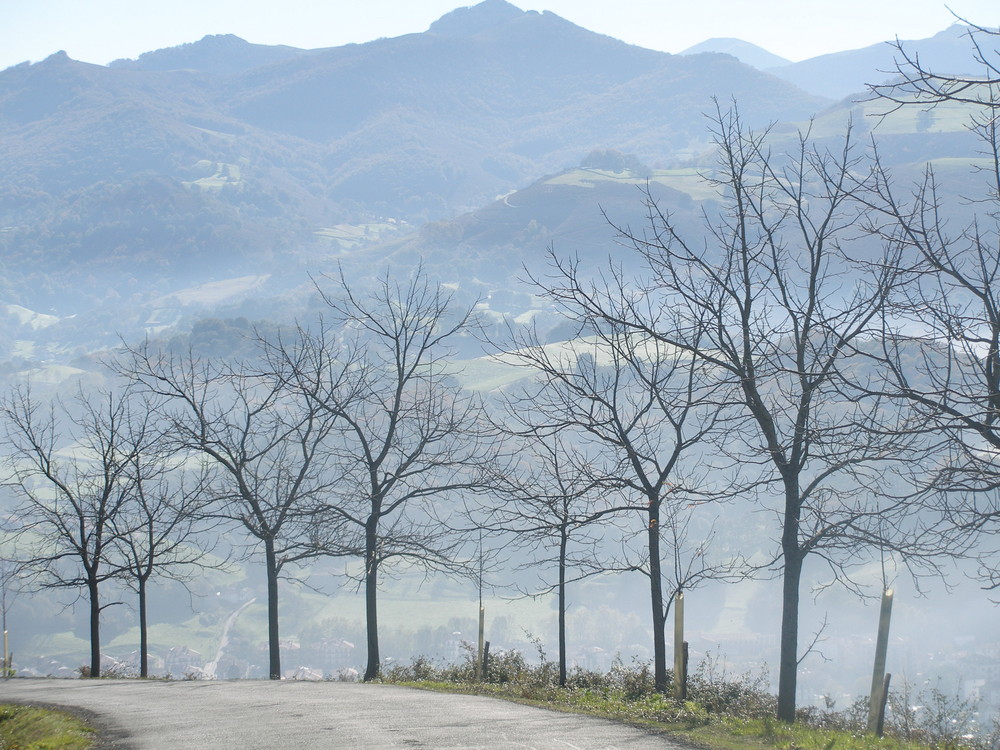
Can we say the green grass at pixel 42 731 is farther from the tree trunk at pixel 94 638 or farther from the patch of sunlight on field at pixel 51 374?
the patch of sunlight on field at pixel 51 374

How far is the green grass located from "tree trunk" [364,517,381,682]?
685 cm

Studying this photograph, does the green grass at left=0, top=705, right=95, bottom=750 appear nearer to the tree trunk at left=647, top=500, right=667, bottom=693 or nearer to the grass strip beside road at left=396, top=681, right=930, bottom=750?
the grass strip beside road at left=396, top=681, right=930, bottom=750

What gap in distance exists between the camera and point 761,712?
10.3m

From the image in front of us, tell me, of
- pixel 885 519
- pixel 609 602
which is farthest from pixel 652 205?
pixel 609 602

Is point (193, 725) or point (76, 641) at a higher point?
point (193, 725)

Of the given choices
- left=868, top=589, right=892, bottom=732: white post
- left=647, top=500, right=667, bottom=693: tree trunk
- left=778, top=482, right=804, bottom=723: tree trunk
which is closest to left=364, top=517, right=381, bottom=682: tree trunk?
left=647, top=500, right=667, bottom=693: tree trunk

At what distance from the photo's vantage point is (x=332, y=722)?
27.3 feet

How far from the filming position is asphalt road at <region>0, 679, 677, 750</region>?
7289 millimetres

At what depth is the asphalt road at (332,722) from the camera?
23.9ft

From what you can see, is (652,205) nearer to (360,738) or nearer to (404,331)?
(404,331)

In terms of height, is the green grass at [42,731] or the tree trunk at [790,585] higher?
the tree trunk at [790,585]

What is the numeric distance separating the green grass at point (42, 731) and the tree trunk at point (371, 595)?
6.85m

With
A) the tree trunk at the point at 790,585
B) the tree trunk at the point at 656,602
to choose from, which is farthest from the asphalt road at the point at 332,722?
the tree trunk at the point at 790,585

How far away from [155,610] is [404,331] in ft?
280
